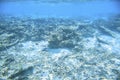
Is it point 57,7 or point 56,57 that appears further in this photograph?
point 57,7

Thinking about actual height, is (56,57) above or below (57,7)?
above

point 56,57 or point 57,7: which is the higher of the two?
point 56,57

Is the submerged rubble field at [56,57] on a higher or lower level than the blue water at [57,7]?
higher

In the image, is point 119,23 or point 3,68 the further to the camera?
point 119,23

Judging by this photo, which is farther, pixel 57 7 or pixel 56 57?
pixel 57 7

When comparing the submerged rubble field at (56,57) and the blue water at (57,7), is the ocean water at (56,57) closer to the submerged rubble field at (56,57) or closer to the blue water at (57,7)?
the submerged rubble field at (56,57)

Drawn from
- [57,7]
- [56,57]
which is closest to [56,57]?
[56,57]

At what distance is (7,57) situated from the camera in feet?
28.7

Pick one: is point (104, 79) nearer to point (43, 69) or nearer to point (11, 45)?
point (43, 69)

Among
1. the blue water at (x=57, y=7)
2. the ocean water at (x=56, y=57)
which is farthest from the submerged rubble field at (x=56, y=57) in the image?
the blue water at (x=57, y=7)

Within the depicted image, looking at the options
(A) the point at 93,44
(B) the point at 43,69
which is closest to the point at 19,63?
(B) the point at 43,69

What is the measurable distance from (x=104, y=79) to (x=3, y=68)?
4.75 meters

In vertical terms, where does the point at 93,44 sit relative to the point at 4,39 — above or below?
below

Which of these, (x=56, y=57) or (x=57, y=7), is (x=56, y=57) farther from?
(x=57, y=7)
